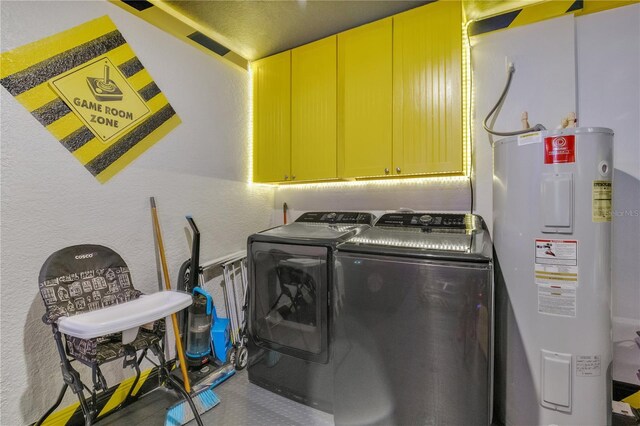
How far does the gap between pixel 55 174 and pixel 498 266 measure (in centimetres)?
265

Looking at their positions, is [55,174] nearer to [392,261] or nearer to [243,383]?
[243,383]

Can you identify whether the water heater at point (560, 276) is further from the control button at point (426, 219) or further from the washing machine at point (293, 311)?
the washing machine at point (293, 311)

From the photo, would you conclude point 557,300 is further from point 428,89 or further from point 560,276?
point 428,89

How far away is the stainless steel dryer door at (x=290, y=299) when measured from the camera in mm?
1838

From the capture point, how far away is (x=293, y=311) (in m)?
1.97

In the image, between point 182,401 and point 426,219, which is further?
point 426,219

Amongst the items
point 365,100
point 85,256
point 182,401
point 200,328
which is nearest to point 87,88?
point 85,256

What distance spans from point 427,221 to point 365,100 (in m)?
1.12

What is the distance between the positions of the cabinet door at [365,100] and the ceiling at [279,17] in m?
0.11

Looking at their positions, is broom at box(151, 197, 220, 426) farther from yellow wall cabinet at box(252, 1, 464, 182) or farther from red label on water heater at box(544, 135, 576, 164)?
red label on water heater at box(544, 135, 576, 164)

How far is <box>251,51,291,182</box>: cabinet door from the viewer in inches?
111

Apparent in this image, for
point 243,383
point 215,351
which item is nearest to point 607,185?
point 243,383

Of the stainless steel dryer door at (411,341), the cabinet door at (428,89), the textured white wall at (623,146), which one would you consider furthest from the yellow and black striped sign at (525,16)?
the stainless steel dryer door at (411,341)

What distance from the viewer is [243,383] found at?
2.15 m
